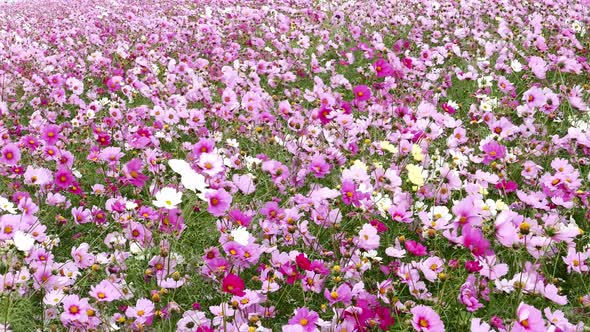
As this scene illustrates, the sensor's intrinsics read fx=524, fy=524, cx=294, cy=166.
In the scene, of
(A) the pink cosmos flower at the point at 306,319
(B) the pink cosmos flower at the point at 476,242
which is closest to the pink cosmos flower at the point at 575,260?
(B) the pink cosmos flower at the point at 476,242

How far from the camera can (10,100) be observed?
479 centimetres

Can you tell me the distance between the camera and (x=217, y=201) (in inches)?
86.3

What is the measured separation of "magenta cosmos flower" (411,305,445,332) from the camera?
1.71 m

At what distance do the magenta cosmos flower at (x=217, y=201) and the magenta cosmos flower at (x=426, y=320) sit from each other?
0.87 metres

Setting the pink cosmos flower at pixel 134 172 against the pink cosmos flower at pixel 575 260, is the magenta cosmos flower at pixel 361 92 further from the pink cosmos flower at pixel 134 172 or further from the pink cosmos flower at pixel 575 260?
the pink cosmos flower at pixel 575 260

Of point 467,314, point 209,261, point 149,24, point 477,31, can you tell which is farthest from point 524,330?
point 149,24

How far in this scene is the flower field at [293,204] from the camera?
6.33 feet

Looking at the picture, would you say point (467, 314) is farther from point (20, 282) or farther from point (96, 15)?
point (96, 15)

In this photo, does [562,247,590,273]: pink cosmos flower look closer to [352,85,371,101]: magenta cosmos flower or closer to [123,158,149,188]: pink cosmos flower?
[352,85,371,101]: magenta cosmos flower

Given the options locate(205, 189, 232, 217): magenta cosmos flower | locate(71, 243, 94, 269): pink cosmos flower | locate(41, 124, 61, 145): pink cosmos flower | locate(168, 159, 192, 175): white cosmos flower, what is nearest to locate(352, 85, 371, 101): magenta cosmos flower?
locate(205, 189, 232, 217): magenta cosmos flower

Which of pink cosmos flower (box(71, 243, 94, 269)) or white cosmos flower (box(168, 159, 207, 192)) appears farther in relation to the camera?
pink cosmos flower (box(71, 243, 94, 269))

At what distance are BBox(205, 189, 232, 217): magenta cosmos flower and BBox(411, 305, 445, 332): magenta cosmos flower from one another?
87 cm

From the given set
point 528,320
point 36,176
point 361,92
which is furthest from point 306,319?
point 361,92

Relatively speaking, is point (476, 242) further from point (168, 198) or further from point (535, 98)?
point (535, 98)
